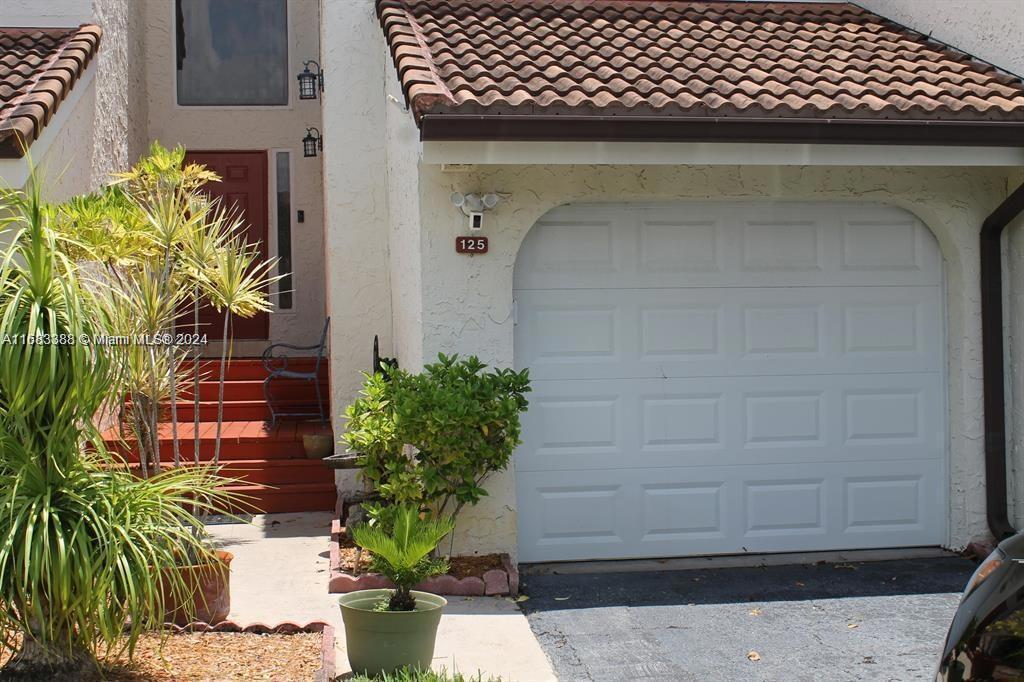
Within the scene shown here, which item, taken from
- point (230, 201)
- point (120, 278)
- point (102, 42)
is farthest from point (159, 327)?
point (230, 201)

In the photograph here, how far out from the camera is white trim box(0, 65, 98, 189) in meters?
8.10

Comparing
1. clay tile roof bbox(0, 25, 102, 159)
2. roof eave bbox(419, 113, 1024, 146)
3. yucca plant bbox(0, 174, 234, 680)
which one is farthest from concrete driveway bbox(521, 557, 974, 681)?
clay tile roof bbox(0, 25, 102, 159)

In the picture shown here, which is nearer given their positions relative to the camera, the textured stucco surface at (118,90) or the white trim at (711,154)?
the white trim at (711,154)

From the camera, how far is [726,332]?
Result: 8219 millimetres

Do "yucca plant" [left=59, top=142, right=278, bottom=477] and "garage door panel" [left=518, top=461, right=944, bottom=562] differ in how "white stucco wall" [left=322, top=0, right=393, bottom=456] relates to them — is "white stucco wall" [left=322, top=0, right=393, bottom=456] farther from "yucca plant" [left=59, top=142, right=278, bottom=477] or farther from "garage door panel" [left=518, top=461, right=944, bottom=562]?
"garage door panel" [left=518, top=461, right=944, bottom=562]

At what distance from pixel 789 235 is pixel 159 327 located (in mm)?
4586

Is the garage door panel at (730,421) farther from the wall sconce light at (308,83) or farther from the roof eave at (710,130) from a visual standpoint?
the wall sconce light at (308,83)

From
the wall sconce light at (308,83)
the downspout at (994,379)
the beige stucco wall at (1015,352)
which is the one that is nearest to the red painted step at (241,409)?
the wall sconce light at (308,83)

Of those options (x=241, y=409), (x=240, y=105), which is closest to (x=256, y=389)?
(x=241, y=409)

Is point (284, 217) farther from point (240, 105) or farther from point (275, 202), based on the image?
point (240, 105)

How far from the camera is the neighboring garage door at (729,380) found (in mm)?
8016

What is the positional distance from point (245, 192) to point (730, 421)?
25.9 ft

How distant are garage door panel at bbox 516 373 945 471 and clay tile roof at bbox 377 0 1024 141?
6.64ft

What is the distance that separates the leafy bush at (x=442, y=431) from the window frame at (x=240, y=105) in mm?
7541
